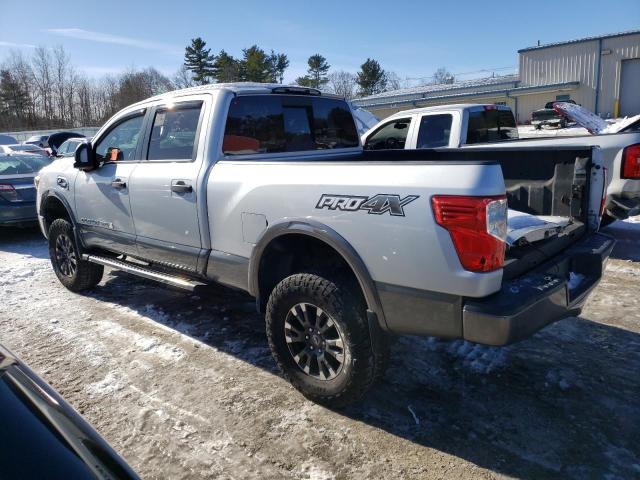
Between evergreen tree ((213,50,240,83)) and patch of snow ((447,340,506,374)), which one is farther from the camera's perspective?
evergreen tree ((213,50,240,83))

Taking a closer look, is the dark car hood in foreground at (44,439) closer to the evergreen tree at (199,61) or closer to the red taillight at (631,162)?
the red taillight at (631,162)

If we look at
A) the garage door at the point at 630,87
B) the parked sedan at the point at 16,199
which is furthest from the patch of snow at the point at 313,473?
the garage door at the point at 630,87

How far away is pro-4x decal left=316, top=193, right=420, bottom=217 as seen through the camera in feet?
8.30

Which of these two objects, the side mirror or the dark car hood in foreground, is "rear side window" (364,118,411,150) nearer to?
the side mirror

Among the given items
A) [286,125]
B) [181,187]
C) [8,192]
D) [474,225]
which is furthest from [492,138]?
[8,192]

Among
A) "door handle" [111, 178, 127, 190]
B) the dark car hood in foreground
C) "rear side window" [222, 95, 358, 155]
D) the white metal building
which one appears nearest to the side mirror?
"door handle" [111, 178, 127, 190]

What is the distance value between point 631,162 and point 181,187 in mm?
5090

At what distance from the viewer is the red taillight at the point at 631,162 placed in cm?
570

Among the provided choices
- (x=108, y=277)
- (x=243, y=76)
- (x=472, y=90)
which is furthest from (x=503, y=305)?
(x=243, y=76)

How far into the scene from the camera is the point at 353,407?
10.4 ft

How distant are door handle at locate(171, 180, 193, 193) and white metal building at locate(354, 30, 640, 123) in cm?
3772

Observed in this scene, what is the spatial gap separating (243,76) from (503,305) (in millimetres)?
61452

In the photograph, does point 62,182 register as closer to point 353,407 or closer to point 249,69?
point 353,407

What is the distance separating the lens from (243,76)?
59.6 m
